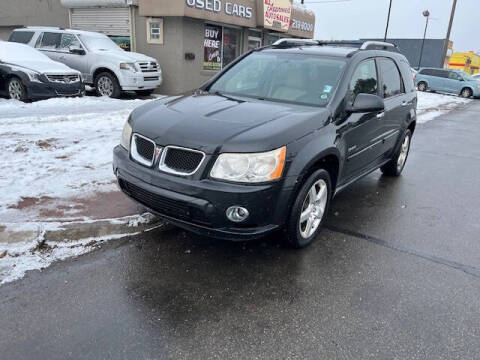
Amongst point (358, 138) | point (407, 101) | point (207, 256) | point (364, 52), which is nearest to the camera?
point (207, 256)

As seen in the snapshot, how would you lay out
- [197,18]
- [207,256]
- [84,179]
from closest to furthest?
[207,256] → [84,179] → [197,18]

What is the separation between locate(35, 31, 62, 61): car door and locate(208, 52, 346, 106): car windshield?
9472 mm

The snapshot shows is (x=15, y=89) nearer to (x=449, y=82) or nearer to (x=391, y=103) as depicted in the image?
(x=391, y=103)

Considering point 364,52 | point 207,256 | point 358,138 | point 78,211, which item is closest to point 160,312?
point 207,256

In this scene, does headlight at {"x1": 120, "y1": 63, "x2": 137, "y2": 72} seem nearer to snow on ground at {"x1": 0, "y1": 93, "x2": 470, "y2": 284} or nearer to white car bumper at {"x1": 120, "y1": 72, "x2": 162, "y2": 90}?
white car bumper at {"x1": 120, "y1": 72, "x2": 162, "y2": 90}

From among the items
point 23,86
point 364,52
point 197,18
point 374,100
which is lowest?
point 23,86

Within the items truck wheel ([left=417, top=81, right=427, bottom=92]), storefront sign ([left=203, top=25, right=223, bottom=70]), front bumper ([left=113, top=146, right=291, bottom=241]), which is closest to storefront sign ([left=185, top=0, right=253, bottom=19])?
storefront sign ([left=203, top=25, right=223, bottom=70])

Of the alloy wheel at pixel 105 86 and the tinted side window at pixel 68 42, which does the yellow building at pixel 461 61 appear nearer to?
the alloy wheel at pixel 105 86

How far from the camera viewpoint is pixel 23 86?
31.3 ft

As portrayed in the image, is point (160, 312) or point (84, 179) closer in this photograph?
point (160, 312)

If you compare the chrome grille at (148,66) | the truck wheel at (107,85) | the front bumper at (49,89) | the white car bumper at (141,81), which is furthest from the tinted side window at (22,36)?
the chrome grille at (148,66)

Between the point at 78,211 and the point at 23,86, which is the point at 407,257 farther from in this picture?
the point at 23,86

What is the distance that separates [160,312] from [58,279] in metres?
0.93

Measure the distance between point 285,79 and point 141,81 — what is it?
26.8 ft
